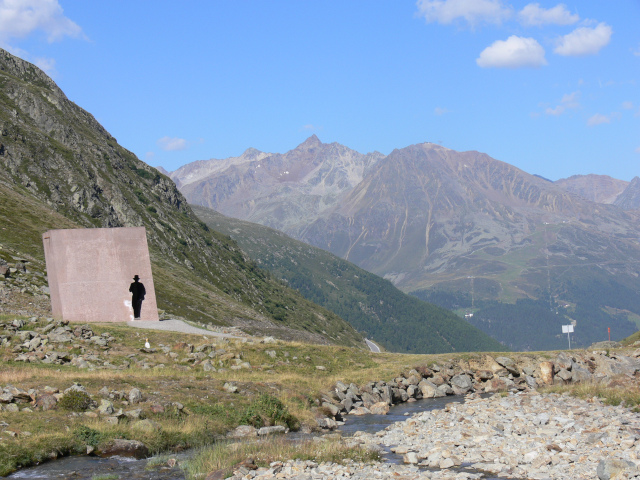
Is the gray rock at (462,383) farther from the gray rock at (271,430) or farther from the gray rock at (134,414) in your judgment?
the gray rock at (134,414)

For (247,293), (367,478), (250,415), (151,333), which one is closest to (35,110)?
(247,293)

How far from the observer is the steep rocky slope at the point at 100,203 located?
9150cm

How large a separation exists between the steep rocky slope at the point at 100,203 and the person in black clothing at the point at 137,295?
2637cm

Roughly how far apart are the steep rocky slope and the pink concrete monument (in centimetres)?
2600

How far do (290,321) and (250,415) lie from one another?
148 meters

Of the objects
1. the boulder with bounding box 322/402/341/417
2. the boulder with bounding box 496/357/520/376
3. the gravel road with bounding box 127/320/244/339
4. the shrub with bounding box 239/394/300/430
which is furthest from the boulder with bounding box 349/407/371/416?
the boulder with bounding box 496/357/520/376

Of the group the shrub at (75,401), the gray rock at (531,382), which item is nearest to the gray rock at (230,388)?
the shrub at (75,401)

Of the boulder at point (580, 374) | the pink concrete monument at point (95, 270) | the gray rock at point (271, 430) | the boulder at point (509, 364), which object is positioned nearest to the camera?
the gray rock at point (271, 430)

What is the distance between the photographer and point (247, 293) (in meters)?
167

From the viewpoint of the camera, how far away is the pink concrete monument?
45.4 metres

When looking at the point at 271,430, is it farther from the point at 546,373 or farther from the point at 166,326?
the point at 546,373

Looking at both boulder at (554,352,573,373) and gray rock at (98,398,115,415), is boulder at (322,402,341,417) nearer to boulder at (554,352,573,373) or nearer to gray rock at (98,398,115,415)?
gray rock at (98,398,115,415)

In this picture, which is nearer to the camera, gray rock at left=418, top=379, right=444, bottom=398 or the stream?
the stream

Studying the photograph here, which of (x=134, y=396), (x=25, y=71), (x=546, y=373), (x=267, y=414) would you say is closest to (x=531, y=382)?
(x=546, y=373)
